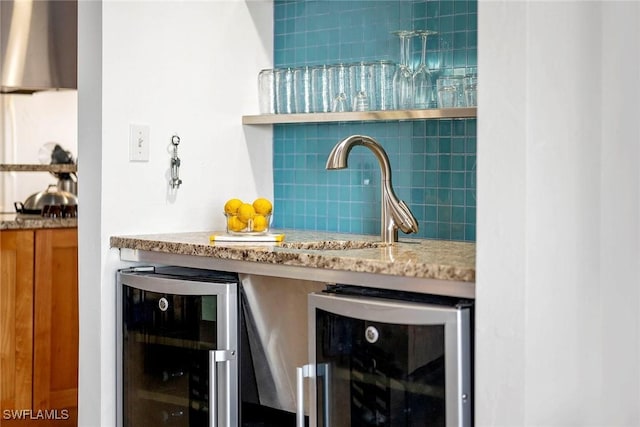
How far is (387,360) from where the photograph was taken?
6.47 ft

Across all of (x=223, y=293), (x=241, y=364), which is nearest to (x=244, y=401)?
(x=241, y=364)

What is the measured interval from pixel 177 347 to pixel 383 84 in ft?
3.26

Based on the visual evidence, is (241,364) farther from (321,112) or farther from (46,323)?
(46,323)

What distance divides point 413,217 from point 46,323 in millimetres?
1721

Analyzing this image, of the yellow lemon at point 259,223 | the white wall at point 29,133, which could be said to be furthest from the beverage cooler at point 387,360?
the white wall at point 29,133

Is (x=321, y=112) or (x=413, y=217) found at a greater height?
(x=321, y=112)

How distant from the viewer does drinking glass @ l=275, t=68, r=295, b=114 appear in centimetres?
289

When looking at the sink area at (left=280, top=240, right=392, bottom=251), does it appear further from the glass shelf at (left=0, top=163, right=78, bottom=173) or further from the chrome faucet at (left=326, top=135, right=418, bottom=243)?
the glass shelf at (left=0, top=163, right=78, bottom=173)

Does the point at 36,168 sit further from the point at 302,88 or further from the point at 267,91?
the point at 302,88

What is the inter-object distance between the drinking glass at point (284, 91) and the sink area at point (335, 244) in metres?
0.53

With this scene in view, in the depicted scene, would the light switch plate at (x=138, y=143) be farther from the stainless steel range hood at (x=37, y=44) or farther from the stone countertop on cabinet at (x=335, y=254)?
the stainless steel range hood at (x=37, y=44)

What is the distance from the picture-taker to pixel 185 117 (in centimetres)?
283

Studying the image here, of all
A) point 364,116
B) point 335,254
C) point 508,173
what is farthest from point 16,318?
point 508,173

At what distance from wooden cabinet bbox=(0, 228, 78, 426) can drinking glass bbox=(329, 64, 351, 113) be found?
4.45 ft
